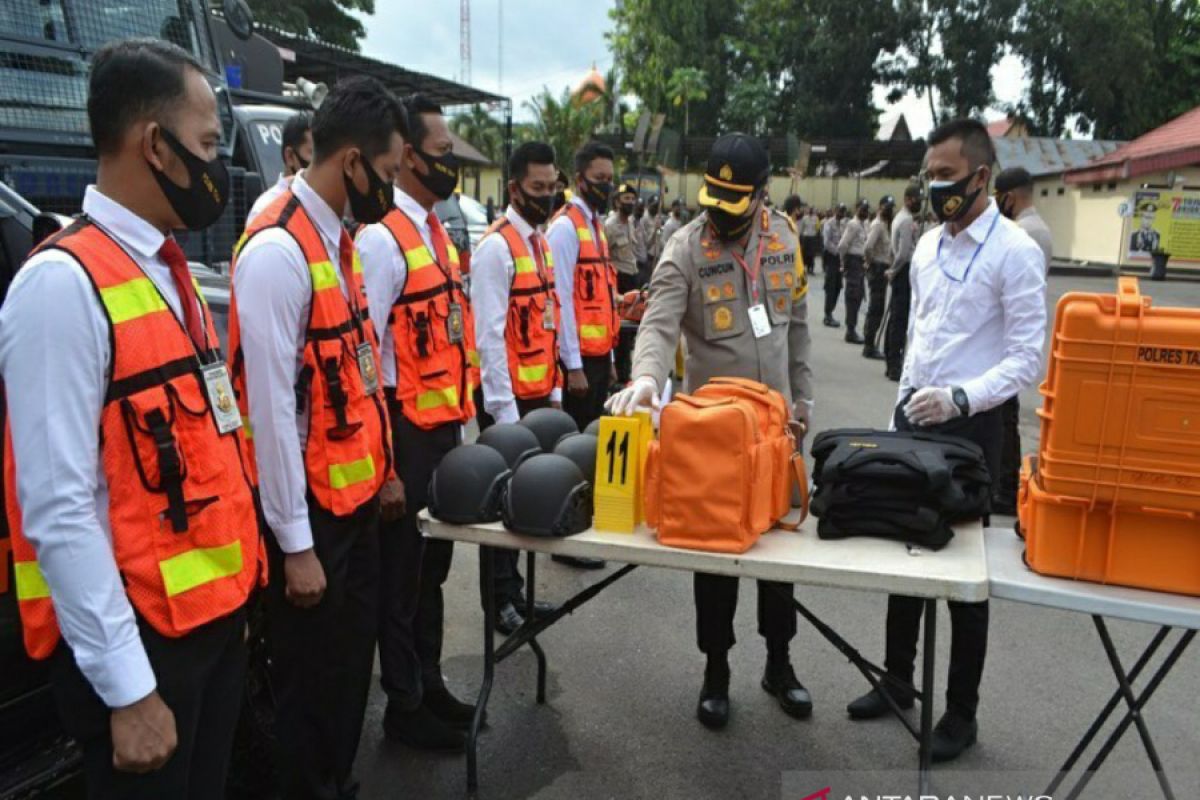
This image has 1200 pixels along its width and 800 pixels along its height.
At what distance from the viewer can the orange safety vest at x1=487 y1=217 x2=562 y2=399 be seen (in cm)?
458

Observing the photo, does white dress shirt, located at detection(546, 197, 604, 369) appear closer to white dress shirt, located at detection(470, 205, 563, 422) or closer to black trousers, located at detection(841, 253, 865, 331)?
white dress shirt, located at detection(470, 205, 563, 422)

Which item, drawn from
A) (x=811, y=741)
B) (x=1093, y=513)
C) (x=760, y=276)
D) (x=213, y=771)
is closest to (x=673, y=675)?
(x=811, y=741)

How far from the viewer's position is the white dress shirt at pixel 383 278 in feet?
10.6

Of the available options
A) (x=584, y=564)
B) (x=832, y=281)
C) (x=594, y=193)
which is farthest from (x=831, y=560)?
(x=832, y=281)

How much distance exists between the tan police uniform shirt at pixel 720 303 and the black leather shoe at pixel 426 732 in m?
1.57

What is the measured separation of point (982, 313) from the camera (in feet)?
11.3

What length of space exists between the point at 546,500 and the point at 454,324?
99 centimetres

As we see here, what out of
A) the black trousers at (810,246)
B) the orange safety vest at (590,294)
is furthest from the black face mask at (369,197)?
the black trousers at (810,246)

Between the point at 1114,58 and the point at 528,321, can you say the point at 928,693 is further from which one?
the point at 1114,58

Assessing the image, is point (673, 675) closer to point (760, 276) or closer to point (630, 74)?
point (760, 276)

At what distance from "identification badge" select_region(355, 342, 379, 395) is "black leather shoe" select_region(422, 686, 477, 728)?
1443 millimetres

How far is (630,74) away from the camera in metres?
44.6

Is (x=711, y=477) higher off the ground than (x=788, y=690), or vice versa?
(x=711, y=477)

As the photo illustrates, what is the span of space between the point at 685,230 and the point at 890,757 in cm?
219
